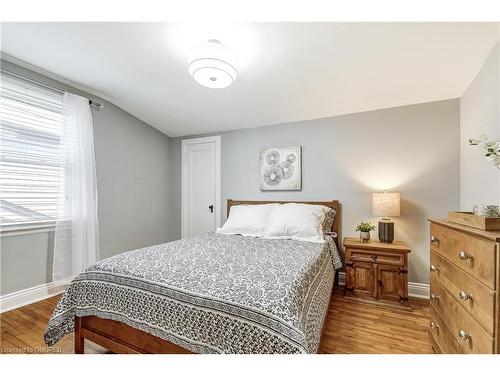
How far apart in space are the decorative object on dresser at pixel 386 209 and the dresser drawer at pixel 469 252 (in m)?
1.04

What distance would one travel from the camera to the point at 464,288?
41.6 inches

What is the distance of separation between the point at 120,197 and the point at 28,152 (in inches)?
43.9

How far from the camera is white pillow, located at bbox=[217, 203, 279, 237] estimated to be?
8.70ft

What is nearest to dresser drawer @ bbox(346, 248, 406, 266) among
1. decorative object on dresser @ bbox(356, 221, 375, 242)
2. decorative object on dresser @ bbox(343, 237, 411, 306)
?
decorative object on dresser @ bbox(343, 237, 411, 306)

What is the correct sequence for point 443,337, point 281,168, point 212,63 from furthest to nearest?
1. point 281,168
2. point 212,63
3. point 443,337

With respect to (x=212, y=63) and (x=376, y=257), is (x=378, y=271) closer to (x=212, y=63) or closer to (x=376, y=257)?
(x=376, y=257)

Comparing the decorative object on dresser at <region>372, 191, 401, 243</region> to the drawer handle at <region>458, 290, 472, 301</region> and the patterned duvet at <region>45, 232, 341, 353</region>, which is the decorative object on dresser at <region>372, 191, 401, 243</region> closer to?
the patterned duvet at <region>45, 232, 341, 353</region>

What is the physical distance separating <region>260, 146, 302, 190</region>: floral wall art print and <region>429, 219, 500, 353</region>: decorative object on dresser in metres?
1.78

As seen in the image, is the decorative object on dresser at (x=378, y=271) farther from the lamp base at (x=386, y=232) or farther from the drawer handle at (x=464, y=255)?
the drawer handle at (x=464, y=255)

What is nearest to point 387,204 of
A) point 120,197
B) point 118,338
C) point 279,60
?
point 279,60

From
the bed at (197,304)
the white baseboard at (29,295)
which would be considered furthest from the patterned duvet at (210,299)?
the white baseboard at (29,295)

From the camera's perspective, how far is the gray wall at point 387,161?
2.41m

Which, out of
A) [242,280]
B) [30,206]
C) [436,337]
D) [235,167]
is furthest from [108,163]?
[436,337]
